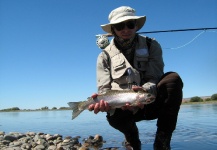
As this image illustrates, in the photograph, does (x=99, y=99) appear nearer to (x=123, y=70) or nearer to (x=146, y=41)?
(x=123, y=70)

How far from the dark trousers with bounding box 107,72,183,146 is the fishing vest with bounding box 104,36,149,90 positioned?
0.36 meters

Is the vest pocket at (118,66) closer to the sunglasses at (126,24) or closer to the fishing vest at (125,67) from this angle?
the fishing vest at (125,67)

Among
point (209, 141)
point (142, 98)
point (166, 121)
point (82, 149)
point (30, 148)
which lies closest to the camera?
point (142, 98)

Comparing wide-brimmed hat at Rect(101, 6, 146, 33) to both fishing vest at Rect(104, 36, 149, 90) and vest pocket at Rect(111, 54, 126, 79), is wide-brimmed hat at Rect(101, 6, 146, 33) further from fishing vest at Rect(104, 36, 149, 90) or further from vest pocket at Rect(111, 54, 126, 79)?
vest pocket at Rect(111, 54, 126, 79)

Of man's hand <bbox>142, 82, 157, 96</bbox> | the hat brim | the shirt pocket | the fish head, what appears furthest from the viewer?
the shirt pocket

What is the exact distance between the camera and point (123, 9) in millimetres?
4324

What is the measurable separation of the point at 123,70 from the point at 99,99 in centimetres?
57

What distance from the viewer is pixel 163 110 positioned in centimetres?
391

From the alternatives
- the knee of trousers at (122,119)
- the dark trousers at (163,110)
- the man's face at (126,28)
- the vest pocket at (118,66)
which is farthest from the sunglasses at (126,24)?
the knee of trousers at (122,119)

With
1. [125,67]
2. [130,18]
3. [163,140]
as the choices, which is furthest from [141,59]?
[163,140]

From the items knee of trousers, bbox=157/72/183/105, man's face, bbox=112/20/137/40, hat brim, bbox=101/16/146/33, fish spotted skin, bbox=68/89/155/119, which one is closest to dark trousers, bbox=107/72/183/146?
knee of trousers, bbox=157/72/183/105

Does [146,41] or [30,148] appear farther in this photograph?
[30,148]

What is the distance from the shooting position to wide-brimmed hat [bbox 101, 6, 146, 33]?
416 centimetres

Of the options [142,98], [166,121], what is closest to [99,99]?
[142,98]
